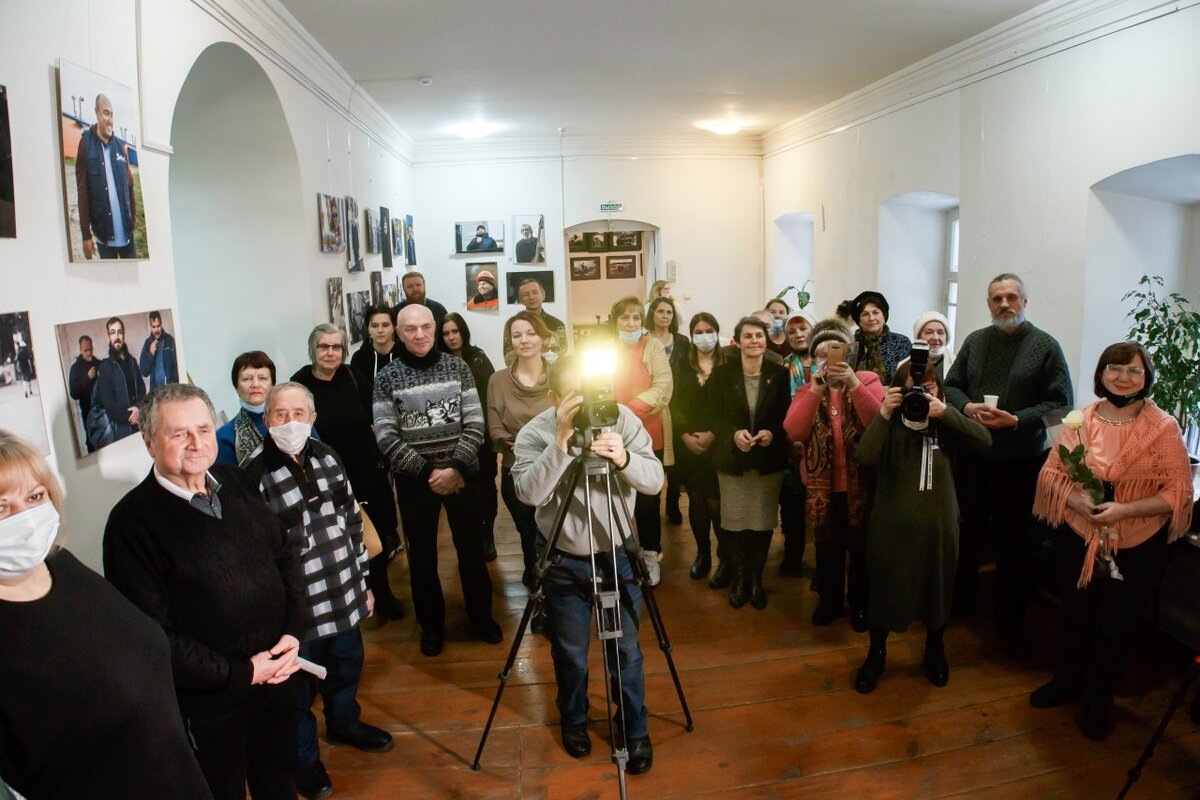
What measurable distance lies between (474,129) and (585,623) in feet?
22.0

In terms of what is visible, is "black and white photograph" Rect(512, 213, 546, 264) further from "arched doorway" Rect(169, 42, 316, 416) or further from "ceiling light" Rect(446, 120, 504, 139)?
"arched doorway" Rect(169, 42, 316, 416)

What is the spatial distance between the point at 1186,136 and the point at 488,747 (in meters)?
4.39

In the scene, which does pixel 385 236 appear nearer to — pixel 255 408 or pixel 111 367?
pixel 255 408

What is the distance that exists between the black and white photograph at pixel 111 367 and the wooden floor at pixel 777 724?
1490mm

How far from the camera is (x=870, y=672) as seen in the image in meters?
3.25

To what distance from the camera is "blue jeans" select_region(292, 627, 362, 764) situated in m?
2.68

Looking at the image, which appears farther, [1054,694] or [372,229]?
[372,229]

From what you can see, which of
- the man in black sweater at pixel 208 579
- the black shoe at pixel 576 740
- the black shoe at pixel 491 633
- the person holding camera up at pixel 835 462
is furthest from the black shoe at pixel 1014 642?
the man in black sweater at pixel 208 579

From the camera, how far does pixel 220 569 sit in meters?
1.94

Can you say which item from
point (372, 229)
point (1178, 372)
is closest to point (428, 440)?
point (1178, 372)

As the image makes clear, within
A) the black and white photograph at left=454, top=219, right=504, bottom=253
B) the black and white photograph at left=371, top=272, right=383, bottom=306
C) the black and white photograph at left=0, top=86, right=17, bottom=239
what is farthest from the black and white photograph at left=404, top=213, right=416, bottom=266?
the black and white photograph at left=0, top=86, right=17, bottom=239

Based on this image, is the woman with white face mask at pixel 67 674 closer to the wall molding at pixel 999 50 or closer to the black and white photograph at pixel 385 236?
the wall molding at pixel 999 50

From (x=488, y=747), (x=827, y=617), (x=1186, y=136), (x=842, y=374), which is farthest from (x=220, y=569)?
(x=1186, y=136)

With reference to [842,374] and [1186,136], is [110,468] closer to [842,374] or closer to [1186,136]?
[842,374]
